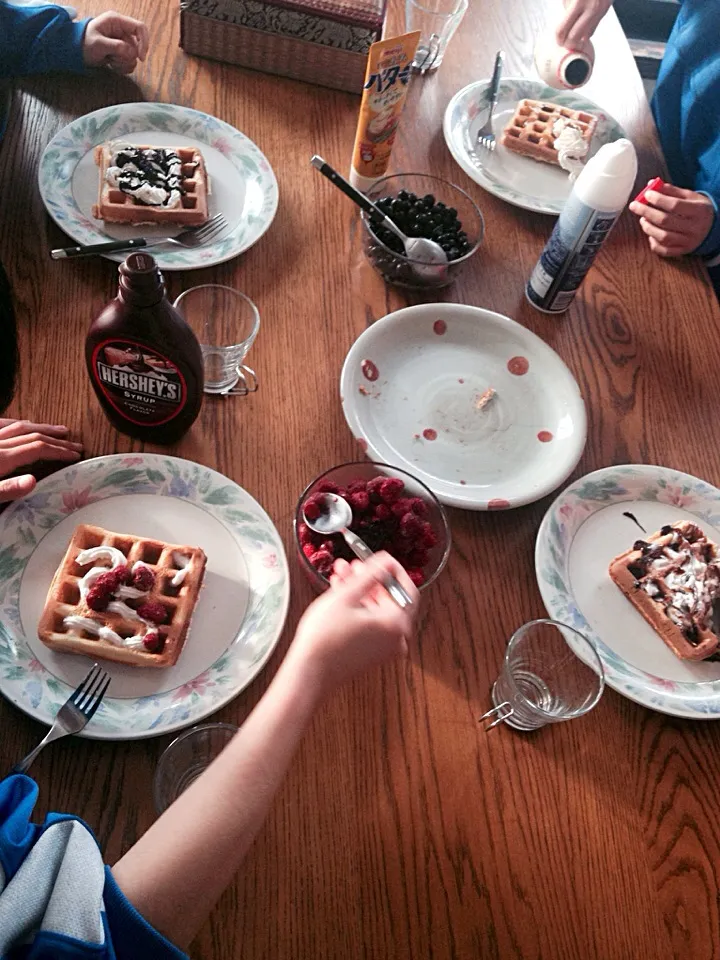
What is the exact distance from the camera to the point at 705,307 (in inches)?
57.1

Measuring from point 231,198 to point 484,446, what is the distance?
0.67 m

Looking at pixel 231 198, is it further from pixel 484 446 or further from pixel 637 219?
pixel 637 219

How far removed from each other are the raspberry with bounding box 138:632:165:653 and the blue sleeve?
3.94 ft

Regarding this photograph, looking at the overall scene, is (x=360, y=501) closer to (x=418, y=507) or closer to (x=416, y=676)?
(x=418, y=507)

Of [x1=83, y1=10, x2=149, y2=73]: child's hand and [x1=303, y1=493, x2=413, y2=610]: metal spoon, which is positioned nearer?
[x1=303, y1=493, x2=413, y2=610]: metal spoon

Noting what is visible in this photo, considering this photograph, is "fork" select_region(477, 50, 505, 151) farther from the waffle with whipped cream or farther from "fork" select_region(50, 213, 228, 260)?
the waffle with whipped cream

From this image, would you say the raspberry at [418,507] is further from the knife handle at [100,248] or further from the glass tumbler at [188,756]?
the knife handle at [100,248]

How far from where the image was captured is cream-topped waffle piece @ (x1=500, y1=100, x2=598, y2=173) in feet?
5.06

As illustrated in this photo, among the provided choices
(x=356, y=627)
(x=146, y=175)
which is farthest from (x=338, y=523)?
(x=146, y=175)

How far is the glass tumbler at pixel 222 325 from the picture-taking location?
46.2 inches

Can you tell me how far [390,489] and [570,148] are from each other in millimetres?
952

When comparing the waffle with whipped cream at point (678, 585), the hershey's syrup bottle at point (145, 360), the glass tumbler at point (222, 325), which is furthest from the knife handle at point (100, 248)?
the waffle with whipped cream at point (678, 585)

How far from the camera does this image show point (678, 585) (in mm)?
1050

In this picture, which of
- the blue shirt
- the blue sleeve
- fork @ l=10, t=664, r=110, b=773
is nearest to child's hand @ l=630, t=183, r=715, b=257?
the blue sleeve
